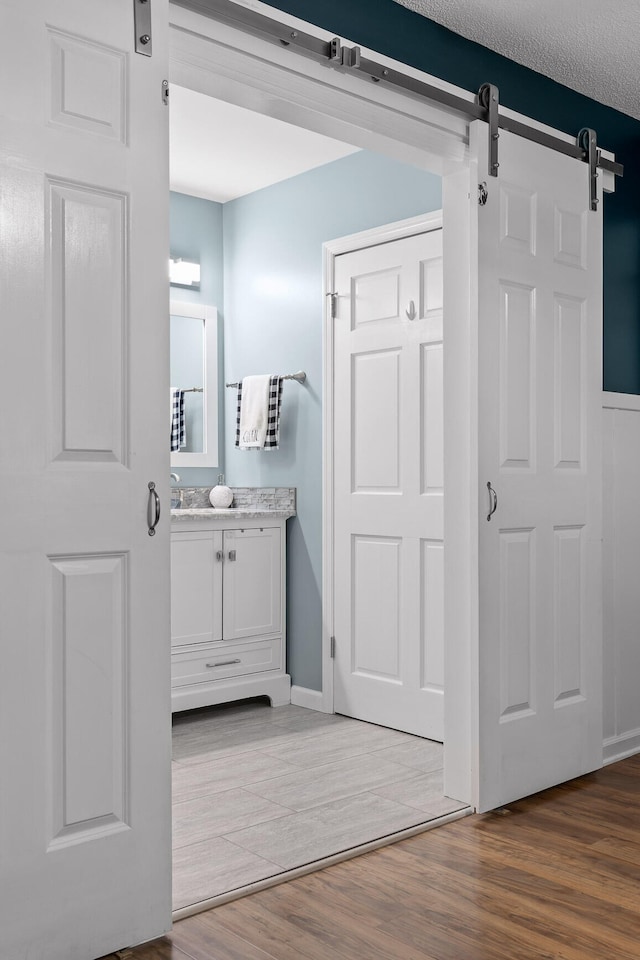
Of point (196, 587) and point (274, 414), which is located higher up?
point (274, 414)

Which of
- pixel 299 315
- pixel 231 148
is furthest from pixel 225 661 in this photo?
pixel 231 148

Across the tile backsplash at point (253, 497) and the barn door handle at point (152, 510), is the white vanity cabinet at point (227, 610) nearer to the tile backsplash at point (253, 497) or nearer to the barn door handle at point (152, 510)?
the tile backsplash at point (253, 497)

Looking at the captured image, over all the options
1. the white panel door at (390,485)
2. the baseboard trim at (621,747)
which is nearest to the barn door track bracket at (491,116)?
the white panel door at (390,485)

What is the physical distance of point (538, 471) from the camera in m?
3.17

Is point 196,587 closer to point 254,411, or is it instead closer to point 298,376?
point 254,411

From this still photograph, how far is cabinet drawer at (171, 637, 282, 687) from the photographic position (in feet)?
13.6

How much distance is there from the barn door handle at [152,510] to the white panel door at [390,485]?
1.92m

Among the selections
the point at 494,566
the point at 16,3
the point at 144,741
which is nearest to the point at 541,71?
the point at 494,566

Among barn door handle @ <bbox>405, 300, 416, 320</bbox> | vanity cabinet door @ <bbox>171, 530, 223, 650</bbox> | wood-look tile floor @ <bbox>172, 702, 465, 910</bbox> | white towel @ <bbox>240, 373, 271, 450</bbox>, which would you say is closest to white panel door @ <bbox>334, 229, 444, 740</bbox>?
barn door handle @ <bbox>405, 300, 416, 320</bbox>

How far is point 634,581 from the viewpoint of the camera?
12.2 feet

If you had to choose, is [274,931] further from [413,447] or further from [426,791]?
[413,447]

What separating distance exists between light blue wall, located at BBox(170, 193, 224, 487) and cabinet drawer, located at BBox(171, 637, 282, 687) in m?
1.02

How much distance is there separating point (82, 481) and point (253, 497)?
9.11ft

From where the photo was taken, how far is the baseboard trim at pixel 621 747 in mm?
3574
